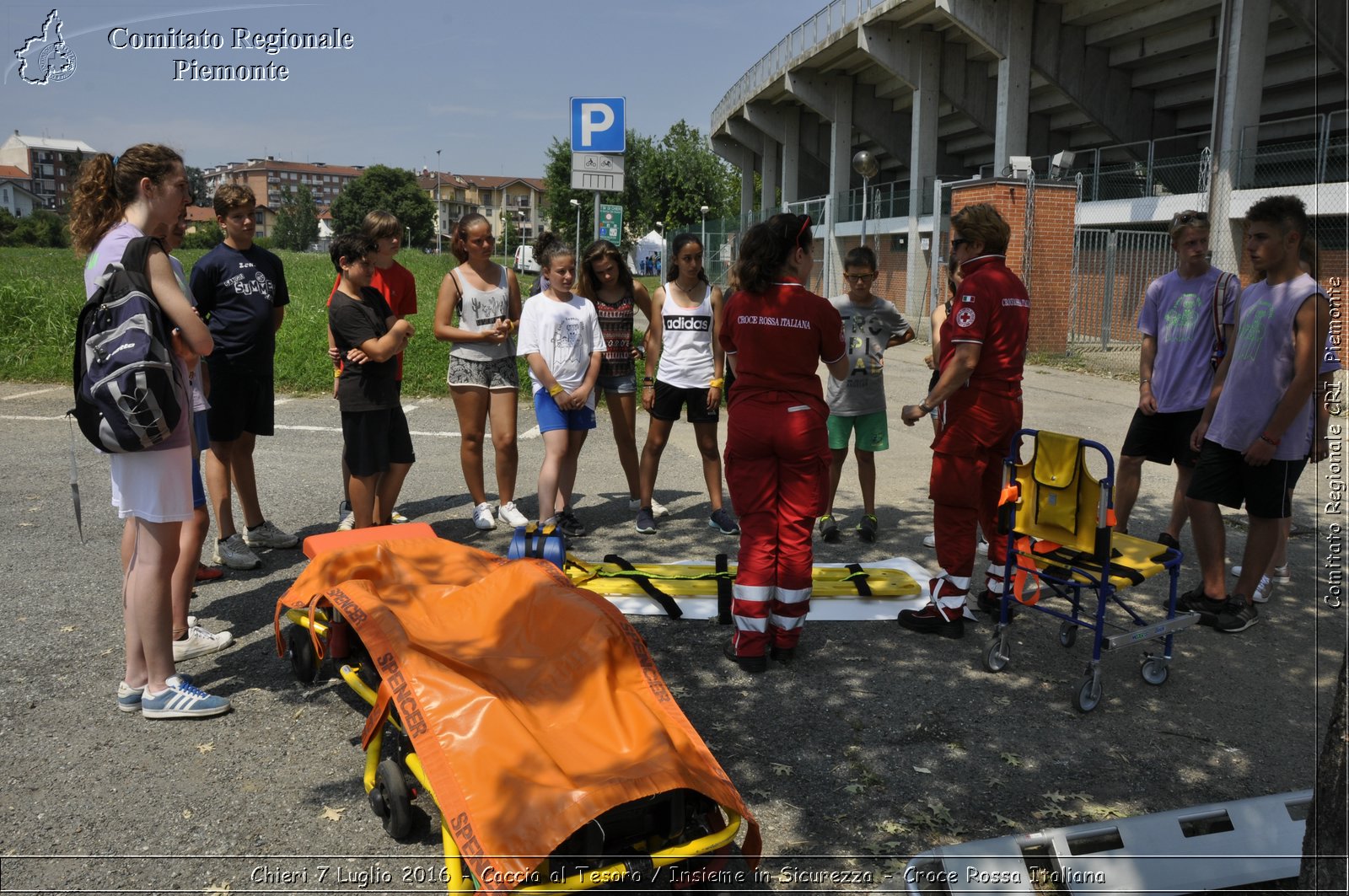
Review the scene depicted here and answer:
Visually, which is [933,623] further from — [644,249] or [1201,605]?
[644,249]

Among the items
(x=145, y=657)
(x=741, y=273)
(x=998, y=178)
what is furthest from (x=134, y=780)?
(x=998, y=178)

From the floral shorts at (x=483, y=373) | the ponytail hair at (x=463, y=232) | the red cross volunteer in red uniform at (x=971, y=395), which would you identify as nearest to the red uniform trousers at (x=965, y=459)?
the red cross volunteer in red uniform at (x=971, y=395)

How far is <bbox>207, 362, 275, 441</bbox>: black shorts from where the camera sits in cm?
571

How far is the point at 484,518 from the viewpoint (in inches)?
265

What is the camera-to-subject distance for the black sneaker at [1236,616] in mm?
5039

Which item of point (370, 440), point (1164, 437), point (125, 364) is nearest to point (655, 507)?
point (370, 440)

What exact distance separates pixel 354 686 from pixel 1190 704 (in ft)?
11.6

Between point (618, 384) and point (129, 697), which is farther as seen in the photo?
point (618, 384)

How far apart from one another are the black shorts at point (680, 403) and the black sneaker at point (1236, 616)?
3278mm

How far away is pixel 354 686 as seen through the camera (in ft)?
11.8

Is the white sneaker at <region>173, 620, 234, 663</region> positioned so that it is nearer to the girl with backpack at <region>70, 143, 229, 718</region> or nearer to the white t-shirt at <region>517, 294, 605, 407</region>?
the girl with backpack at <region>70, 143, 229, 718</region>

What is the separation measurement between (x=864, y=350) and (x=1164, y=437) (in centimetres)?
192

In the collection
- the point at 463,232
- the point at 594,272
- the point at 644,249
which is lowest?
the point at 594,272

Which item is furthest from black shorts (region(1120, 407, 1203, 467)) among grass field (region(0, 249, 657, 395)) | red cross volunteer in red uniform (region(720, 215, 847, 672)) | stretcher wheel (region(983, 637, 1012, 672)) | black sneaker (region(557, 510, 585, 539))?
grass field (region(0, 249, 657, 395))
